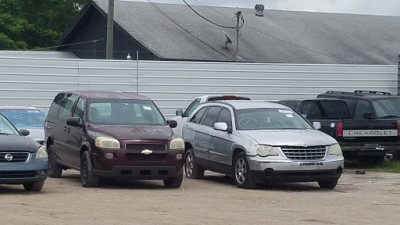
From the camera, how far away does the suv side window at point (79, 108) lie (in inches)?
730

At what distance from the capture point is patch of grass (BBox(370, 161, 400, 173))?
23.3 m

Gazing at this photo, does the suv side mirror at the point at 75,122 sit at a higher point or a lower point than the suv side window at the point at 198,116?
higher

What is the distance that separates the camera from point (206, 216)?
13.6 meters

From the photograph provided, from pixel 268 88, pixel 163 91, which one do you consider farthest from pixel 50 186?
pixel 268 88

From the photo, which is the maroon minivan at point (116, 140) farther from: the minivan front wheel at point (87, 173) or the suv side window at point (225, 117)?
the suv side window at point (225, 117)

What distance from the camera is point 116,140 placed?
17.3 metres

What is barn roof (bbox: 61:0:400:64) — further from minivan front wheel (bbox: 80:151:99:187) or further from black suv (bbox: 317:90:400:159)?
minivan front wheel (bbox: 80:151:99:187)

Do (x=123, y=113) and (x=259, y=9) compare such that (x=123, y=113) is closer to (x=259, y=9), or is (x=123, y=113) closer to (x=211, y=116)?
(x=211, y=116)

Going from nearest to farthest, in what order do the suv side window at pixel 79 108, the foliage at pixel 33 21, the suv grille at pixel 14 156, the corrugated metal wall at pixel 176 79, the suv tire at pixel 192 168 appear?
1. the suv grille at pixel 14 156
2. the suv side window at pixel 79 108
3. the suv tire at pixel 192 168
4. the corrugated metal wall at pixel 176 79
5. the foliage at pixel 33 21

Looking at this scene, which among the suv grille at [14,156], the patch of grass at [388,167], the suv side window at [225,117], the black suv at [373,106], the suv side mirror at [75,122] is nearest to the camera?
the suv grille at [14,156]

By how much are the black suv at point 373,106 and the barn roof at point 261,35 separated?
1393 centimetres

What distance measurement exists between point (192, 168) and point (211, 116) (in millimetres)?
1175

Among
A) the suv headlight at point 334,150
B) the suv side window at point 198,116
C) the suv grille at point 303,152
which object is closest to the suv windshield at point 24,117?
the suv side window at point 198,116

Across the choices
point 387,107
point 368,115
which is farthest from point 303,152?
point 387,107
